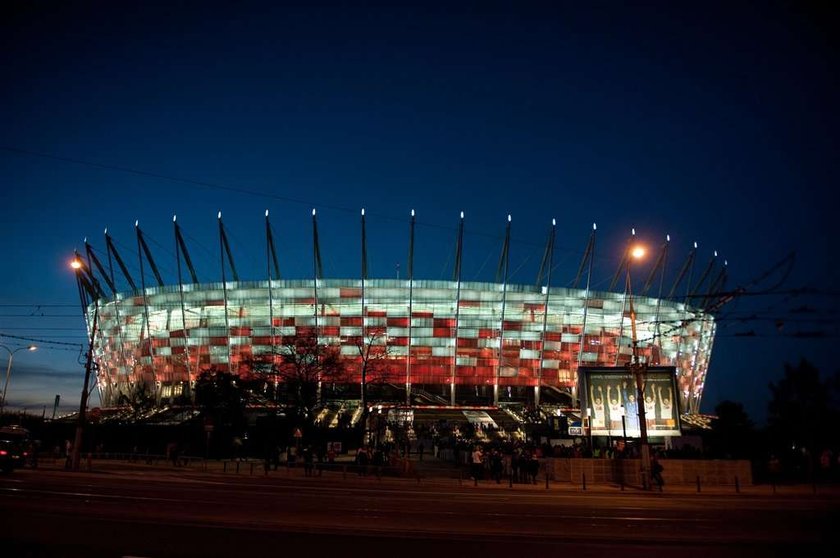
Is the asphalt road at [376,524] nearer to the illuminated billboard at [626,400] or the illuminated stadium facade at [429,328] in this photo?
the illuminated billboard at [626,400]

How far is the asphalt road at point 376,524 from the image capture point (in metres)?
9.45

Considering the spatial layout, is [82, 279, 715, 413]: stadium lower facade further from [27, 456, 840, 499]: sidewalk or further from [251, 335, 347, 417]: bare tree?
[27, 456, 840, 499]: sidewalk

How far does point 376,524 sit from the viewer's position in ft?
39.6

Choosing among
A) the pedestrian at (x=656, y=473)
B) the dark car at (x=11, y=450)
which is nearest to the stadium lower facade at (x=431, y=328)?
the dark car at (x=11, y=450)

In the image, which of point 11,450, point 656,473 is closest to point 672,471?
point 656,473

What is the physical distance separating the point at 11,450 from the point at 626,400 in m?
30.8

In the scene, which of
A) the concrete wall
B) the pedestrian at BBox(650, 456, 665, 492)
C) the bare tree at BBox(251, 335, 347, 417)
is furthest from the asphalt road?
the bare tree at BBox(251, 335, 347, 417)

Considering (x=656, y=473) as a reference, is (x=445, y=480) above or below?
below

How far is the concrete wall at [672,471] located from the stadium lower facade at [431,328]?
195ft

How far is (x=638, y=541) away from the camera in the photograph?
10758 millimetres

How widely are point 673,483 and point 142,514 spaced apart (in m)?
24.6

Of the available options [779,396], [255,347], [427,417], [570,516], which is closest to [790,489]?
[570,516]

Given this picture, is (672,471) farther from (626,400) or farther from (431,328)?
(431,328)

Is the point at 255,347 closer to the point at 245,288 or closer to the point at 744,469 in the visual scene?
the point at 245,288
